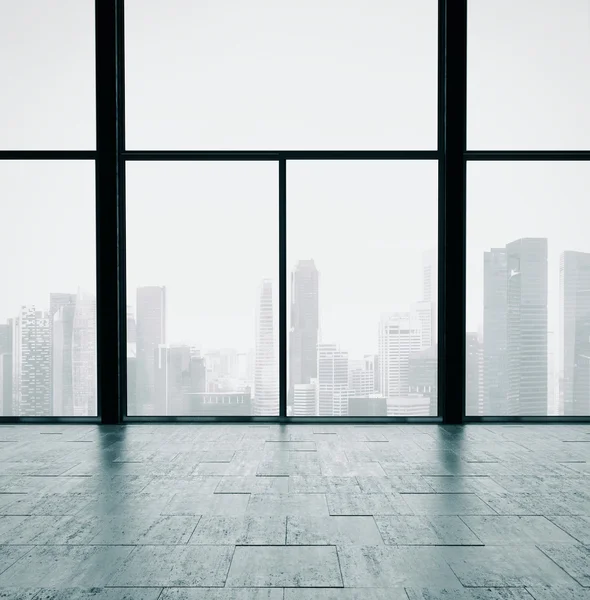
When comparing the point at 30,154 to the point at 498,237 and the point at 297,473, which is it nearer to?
the point at 297,473

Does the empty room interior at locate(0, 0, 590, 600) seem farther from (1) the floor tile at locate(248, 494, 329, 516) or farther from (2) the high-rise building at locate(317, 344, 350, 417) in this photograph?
(1) the floor tile at locate(248, 494, 329, 516)

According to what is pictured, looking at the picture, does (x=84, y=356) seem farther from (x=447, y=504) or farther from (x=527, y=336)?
(x=527, y=336)

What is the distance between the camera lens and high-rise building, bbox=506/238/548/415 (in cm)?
417

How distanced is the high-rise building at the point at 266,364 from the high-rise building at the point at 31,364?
1.64 meters

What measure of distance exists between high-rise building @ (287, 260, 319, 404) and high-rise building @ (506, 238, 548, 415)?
1.54 m

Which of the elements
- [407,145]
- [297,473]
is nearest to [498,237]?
[407,145]

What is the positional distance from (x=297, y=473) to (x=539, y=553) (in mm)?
1276

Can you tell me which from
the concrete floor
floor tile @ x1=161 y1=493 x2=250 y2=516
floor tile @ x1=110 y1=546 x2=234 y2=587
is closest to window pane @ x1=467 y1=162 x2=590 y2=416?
the concrete floor

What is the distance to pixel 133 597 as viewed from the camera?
5.35 ft

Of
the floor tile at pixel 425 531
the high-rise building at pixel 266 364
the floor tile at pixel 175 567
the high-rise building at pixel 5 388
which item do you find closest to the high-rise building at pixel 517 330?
the high-rise building at pixel 266 364

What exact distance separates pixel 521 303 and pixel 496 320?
24 cm

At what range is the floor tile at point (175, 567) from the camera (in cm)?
173

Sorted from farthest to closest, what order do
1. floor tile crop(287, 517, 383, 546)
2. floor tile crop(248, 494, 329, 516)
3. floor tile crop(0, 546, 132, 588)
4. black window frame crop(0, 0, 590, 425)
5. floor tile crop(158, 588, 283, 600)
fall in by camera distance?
1. black window frame crop(0, 0, 590, 425)
2. floor tile crop(248, 494, 329, 516)
3. floor tile crop(287, 517, 383, 546)
4. floor tile crop(0, 546, 132, 588)
5. floor tile crop(158, 588, 283, 600)

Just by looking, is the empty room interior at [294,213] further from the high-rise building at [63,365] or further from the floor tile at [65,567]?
the floor tile at [65,567]
